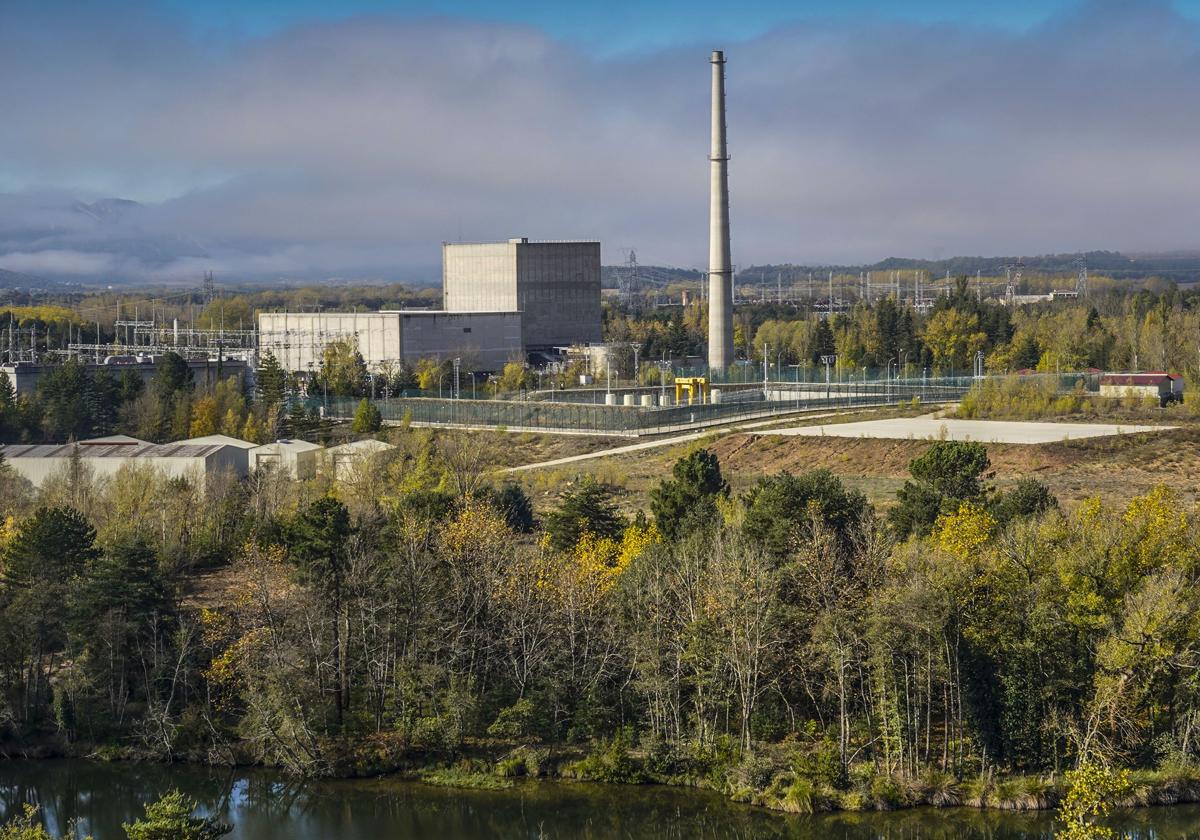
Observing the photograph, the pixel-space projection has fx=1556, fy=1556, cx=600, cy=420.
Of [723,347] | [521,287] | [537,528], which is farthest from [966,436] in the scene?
[521,287]

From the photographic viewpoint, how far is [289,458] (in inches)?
1217

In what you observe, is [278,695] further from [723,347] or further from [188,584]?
[723,347]

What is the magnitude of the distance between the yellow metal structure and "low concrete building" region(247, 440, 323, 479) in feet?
40.1

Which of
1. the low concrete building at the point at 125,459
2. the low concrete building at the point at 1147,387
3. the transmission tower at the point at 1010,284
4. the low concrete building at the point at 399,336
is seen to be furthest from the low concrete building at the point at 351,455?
the transmission tower at the point at 1010,284

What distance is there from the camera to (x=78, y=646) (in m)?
18.4

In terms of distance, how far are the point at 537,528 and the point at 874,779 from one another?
964 cm

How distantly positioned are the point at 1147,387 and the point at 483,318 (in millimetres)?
21656

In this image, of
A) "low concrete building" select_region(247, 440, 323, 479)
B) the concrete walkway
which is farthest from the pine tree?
the concrete walkway

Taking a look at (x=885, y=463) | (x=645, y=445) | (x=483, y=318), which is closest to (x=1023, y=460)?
(x=885, y=463)

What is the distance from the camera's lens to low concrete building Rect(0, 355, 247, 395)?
130ft

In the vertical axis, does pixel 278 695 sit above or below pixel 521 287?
below

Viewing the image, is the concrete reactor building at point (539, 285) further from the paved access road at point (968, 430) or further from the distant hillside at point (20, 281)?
the distant hillside at point (20, 281)

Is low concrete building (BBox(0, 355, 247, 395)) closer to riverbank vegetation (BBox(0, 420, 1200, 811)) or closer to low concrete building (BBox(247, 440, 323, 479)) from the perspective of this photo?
low concrete building (BBox(247, 440, 323, 479))

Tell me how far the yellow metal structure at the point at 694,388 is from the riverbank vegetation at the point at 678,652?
68.3 ft
